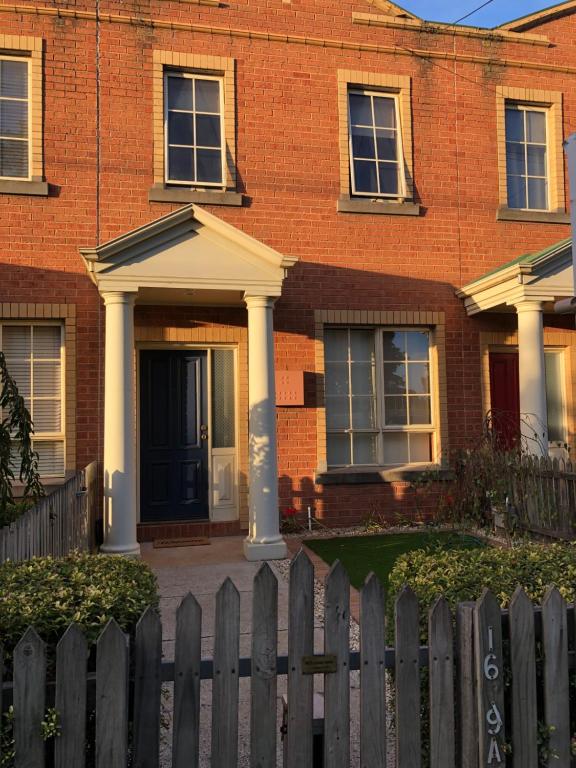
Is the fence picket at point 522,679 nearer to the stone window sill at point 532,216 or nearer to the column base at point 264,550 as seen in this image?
the column base at point 264,550

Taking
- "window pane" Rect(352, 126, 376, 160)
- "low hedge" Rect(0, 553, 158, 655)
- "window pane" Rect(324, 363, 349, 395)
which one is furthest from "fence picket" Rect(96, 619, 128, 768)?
"window pane" Rect(352, 126, 376, 160)

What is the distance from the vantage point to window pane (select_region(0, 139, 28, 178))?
822 centimetres

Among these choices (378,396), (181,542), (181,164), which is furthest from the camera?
(378,396)

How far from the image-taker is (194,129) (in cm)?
877

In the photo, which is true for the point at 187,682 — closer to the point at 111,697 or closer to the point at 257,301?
the point at 111,697

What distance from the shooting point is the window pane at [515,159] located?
9.95 m

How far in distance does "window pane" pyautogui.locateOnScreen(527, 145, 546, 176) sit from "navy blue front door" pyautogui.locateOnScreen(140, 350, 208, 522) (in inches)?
240

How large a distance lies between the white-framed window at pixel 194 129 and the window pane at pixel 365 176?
6.63 feet

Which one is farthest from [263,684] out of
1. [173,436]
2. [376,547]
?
[173,436]

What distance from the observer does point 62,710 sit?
91.7 inches

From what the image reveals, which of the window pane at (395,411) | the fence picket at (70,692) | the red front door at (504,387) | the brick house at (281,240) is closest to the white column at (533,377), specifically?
the brick house at (281,240)

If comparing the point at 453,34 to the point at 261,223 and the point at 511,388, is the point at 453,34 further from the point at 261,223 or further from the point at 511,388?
the point at 511,388

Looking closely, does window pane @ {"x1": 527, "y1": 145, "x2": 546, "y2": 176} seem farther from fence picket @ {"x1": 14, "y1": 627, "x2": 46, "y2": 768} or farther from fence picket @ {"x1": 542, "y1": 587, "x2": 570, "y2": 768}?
fence picket @ {"x1": 14, "y1": 627, "x2": 46, "y2": 768}

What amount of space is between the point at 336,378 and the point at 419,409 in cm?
137
